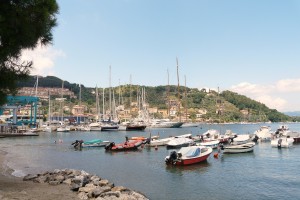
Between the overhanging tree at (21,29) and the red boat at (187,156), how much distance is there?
74.4 feet

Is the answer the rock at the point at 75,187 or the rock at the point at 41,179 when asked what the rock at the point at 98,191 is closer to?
the rock at the point at 75,187

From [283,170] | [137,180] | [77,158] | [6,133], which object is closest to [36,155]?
[77,158]

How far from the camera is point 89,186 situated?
21438mm

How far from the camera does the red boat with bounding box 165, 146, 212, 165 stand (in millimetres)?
34928

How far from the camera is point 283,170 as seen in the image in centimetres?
3338

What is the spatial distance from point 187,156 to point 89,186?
16.3 metres

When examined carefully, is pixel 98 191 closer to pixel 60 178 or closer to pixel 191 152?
pixel 60 178

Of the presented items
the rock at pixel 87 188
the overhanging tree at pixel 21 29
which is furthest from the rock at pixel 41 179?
the overhanging tree at pixel 21 29

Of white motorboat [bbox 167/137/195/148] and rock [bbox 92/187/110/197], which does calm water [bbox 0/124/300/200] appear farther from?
white motorboat [bbox 167/137/195/148]

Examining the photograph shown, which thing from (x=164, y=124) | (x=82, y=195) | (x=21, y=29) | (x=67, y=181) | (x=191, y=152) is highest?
(x=21, y=29)

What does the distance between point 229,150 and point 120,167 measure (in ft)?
57.4

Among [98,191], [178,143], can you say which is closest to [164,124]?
[178,143]

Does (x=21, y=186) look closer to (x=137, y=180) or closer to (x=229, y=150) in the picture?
(x=137, y=180)

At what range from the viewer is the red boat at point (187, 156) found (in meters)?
34.9
